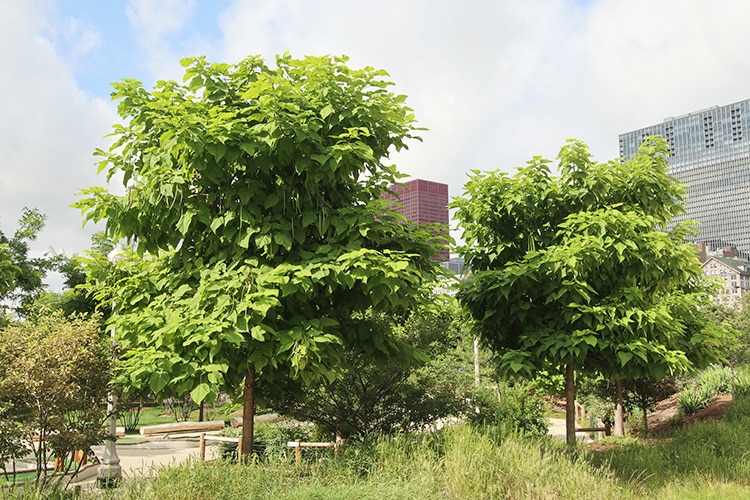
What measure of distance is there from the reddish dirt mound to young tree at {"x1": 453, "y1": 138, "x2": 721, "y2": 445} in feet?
22.3

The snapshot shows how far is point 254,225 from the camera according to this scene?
23.5 feet

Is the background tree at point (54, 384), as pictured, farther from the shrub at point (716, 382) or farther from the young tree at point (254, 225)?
the shrub at point (716, 382)

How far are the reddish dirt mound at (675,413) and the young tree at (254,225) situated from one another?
1325 cm

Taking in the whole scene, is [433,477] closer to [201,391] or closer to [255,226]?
[201,391]

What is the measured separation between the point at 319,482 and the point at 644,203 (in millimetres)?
7387

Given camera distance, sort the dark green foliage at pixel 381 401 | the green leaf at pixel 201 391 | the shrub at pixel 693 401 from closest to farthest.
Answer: the green leaf at pixel 201 391 < the dark green foliage at pixel 381 401 < the shrub at pixel 693 401

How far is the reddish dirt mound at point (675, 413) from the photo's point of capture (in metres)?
17.0

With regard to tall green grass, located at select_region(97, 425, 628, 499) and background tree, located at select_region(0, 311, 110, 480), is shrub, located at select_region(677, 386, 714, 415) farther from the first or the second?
background tree, located at select_region(0, 311, 110, 480)

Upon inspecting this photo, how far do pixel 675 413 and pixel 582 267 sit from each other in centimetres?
1626

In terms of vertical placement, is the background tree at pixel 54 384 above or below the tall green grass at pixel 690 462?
above

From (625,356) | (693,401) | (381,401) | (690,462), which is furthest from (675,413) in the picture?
(625,356)

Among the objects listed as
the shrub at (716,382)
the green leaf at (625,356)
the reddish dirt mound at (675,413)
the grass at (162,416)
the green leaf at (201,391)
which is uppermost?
the green leaf at (625,356)

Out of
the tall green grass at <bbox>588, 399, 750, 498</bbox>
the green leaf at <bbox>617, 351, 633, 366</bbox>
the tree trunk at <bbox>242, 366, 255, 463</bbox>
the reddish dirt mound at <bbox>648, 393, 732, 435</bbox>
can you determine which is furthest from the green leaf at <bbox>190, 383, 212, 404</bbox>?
the reddish dirt mound at <bbox>648, 393, 732, 435</bbox>

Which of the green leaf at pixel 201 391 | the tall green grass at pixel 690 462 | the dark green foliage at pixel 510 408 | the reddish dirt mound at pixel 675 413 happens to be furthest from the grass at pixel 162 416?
the green leaf at pixel 201 391
